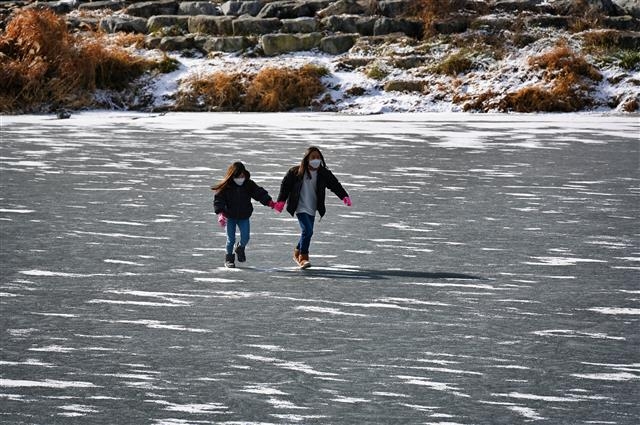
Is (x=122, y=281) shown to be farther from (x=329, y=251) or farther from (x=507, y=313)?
(x=507, y=313)

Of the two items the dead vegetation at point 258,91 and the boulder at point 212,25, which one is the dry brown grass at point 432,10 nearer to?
the dead vegetation at point 258,91

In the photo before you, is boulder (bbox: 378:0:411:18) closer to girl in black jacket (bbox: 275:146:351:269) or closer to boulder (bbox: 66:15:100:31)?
boulder (bbox: 66:15:100:31)

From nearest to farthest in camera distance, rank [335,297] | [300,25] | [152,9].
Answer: [335,297] < [300,25] < [152,9]

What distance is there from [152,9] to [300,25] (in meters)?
5.28

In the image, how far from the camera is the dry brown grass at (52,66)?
28.6 m

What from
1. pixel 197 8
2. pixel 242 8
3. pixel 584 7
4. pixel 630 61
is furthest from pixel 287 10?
pixel 630 61

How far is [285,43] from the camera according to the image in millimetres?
31344

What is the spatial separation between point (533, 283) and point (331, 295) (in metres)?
1.72

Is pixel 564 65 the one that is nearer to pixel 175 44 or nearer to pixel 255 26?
pixel 255 26

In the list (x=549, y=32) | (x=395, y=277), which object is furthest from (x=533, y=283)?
(x=549, y=32)

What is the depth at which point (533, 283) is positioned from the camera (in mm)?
9805

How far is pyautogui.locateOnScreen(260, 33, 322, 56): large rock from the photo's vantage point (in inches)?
1231

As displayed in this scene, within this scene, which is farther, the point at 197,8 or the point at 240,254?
the point at 197,8

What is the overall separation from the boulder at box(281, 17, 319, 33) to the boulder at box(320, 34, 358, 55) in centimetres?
133
